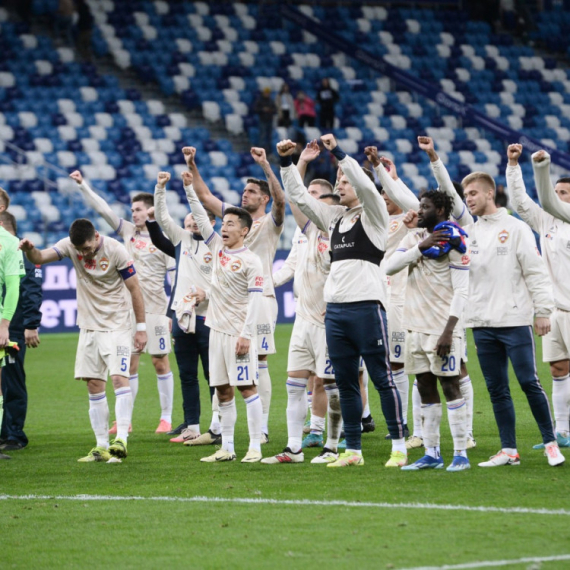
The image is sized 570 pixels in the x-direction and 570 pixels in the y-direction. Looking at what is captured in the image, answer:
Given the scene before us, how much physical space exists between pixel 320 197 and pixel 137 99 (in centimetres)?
1880

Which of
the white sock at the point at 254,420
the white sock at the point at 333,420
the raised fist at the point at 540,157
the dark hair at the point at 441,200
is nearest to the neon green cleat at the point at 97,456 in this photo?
the white sock at the point at 254,420

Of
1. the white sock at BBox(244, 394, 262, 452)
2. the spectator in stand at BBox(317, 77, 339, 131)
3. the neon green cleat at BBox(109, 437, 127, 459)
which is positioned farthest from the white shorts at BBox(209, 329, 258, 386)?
the spectator in stand at BBox(317, 77, 339, 131)

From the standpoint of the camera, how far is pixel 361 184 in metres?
7.77

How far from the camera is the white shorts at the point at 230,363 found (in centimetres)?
862

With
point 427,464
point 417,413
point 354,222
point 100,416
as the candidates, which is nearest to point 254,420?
point 100,416

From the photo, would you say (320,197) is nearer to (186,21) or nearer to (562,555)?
(562,555)

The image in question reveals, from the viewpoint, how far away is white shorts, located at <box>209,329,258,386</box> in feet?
28.3

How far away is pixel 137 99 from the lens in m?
27.4

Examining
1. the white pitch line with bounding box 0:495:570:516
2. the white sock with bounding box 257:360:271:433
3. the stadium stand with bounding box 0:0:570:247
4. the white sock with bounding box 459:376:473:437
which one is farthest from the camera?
the stadium stand with bounding box 0:0:570:247

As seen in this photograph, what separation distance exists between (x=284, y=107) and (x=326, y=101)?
52.9 inches

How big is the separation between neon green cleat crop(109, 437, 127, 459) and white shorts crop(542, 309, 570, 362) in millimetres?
3727

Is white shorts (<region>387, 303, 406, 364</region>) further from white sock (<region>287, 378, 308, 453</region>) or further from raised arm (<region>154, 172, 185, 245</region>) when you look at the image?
raised arm (<region>154, 172, 185, 245</region>)

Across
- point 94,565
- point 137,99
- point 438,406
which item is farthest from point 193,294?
point 137,99

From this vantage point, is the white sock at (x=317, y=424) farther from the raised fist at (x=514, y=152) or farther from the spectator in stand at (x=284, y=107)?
the spectator in stand at (x=284, y=107)
